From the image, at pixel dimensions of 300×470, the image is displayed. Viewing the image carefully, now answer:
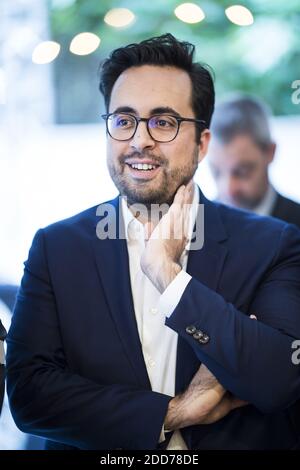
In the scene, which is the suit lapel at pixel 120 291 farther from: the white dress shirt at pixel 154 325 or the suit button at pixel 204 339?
the suit button at pixel 204 339

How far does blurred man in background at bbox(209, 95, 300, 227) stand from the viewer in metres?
3.39

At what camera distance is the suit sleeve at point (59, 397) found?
203cm

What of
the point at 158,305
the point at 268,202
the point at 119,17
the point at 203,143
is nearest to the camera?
the point at 158,305

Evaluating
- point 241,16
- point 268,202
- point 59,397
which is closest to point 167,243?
point 59,397

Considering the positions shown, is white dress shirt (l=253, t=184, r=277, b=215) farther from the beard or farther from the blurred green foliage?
the beard

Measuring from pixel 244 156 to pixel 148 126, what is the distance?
1.30 meters

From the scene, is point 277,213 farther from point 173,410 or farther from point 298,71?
point 173,410

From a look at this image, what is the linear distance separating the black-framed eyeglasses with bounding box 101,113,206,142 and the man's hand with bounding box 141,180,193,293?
0.17 m

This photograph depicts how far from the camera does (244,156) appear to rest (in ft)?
11.3

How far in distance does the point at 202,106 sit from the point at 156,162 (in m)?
0.28

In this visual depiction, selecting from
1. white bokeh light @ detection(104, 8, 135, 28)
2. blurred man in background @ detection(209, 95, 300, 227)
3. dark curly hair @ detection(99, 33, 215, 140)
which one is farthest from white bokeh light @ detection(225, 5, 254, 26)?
dark curly hair @ detection(99, 33, 215, 140)

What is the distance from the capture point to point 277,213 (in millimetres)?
3334

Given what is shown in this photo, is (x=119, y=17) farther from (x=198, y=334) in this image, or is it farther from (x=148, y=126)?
(x=198, y=334)

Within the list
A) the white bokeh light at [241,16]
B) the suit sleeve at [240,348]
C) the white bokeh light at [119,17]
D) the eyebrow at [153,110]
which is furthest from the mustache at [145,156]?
the white bokeh light at [241,16]
